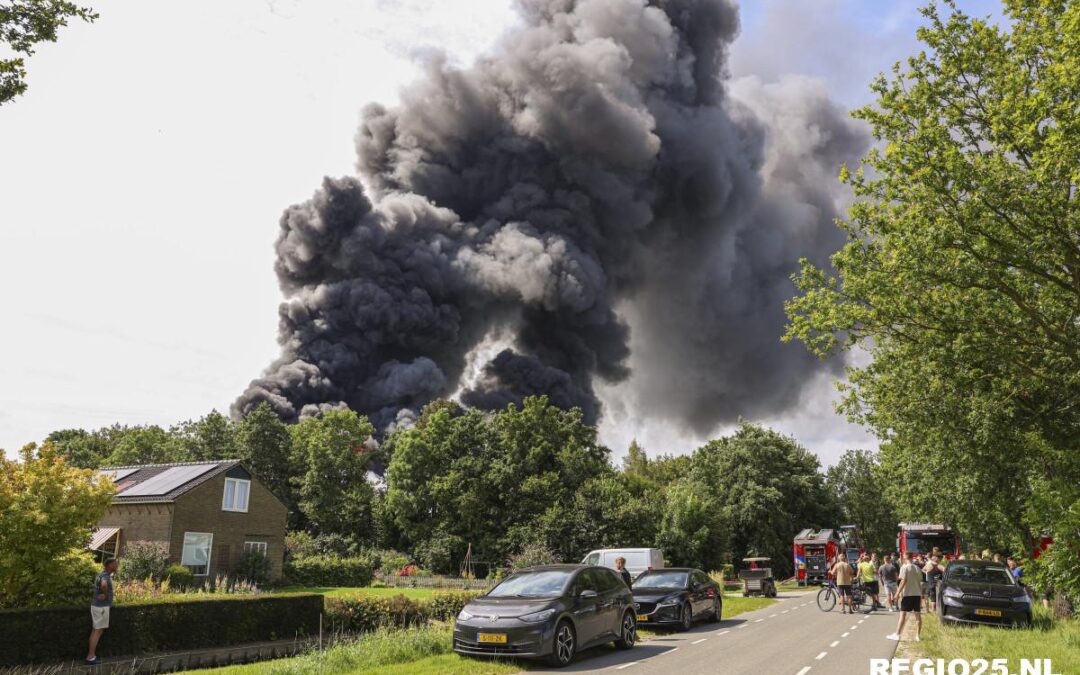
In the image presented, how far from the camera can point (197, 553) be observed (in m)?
33.0

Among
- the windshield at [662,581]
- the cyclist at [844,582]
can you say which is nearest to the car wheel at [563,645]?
the windshield at [662,581]

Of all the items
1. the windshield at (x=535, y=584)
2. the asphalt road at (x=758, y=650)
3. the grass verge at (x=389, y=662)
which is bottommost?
the asphalt road at (x=758, y=650)

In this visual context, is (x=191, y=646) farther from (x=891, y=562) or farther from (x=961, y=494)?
(x=961, y=494)

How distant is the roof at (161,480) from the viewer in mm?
32625

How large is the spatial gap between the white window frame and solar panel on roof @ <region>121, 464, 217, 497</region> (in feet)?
13.8

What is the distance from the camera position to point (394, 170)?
→ 92.5 meters

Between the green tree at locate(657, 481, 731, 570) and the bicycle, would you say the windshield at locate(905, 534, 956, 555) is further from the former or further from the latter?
the bicycle

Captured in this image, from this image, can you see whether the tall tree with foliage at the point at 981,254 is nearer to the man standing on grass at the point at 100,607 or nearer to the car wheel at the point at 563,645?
the car wheel at the point at 563,645

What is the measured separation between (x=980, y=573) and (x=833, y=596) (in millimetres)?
7164

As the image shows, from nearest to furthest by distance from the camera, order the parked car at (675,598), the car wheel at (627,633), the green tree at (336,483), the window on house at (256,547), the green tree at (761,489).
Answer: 1. the car wheel at (627,633)
2. the parked car at (675,598)
3. the window on house at (256,547)
4. the green tree at (336,483)
5. the green tree at (761,489)

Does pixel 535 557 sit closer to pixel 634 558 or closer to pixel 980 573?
pixel 634 558

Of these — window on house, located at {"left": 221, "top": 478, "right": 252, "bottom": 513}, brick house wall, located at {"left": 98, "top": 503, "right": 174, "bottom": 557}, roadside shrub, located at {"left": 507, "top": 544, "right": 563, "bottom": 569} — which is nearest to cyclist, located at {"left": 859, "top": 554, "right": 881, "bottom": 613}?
roadside shrub, located at {"left": 507, "top": 544, "right": 563, "bottom": 569}

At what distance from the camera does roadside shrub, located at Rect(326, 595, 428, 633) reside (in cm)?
1781

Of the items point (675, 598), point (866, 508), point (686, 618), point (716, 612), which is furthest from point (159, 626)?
A: point (866, 508)
